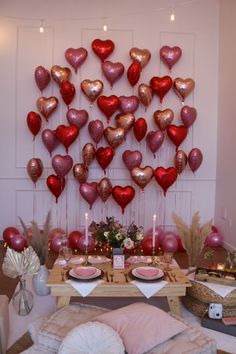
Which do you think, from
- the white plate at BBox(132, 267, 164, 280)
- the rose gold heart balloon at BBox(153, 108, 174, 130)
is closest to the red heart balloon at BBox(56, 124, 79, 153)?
the rose gold heart balloon at BBox(153, 108, 174, 130)

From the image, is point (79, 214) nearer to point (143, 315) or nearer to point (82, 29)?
point (82, 29)

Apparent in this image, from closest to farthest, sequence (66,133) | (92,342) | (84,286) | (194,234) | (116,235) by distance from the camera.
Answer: (92,342)
(84,286)
(116,235)
(194,234)
(66,133)

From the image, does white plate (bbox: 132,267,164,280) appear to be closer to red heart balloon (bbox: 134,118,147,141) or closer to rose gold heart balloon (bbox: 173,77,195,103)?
red heart balloon (bbox: 134,118,147,141)

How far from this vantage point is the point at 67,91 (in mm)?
4230

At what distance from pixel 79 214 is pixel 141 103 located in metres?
1.59

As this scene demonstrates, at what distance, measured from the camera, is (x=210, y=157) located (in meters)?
→ 4.70

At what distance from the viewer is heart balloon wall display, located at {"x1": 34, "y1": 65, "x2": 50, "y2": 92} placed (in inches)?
167

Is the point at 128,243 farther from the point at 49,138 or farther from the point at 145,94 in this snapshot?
the point at 145,94

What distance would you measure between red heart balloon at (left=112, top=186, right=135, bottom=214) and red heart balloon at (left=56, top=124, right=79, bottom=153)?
76cm

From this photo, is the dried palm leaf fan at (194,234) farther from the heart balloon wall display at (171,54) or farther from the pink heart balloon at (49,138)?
the heart balloon wall display at (171,54)

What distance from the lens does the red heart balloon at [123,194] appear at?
4219 millimetres

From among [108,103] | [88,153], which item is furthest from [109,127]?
[88,153]

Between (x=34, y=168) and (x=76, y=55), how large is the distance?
56.0 inches

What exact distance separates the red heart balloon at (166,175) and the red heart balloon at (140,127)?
46 cm
